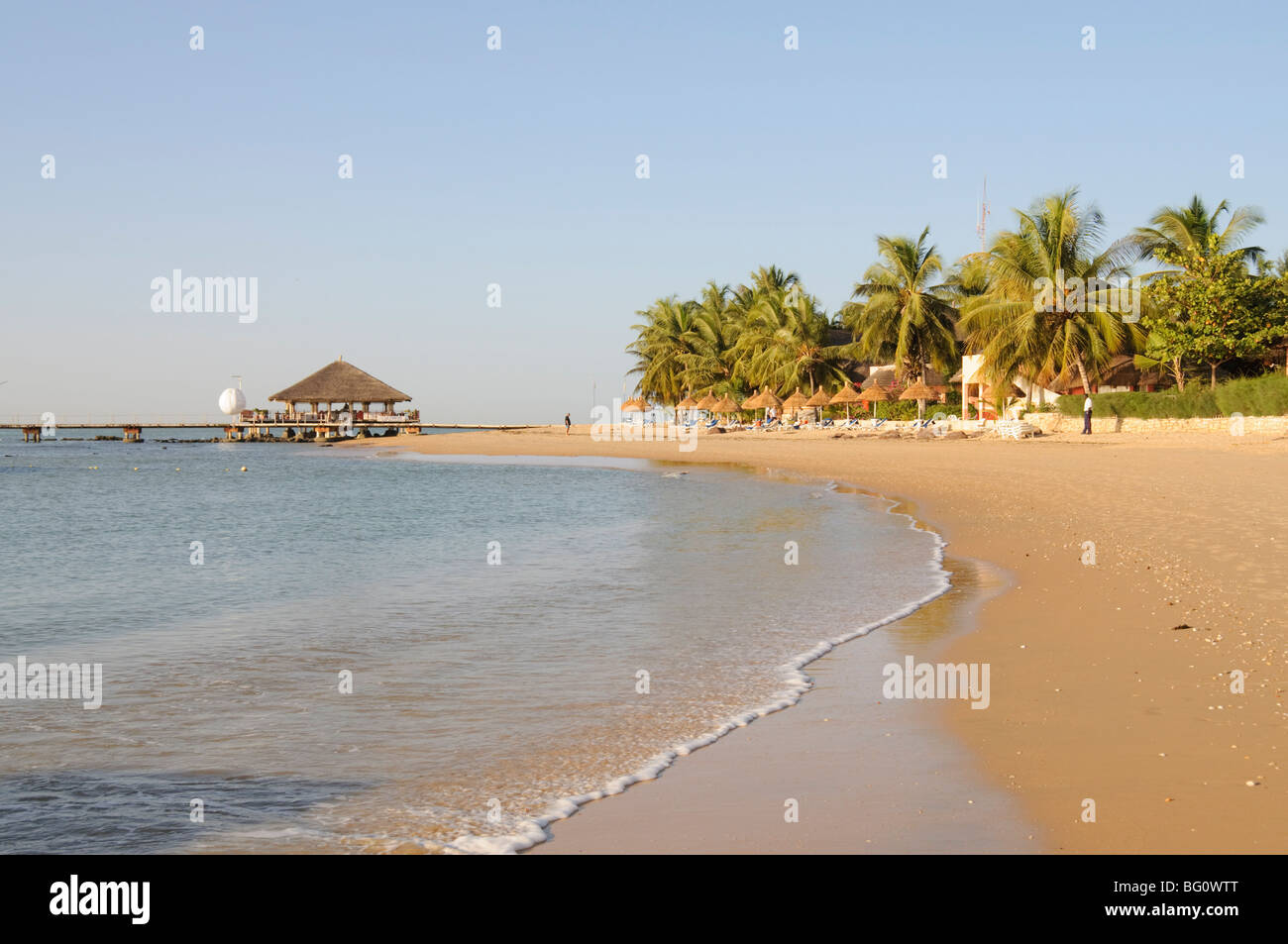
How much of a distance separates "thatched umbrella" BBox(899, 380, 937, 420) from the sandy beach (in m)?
33.4

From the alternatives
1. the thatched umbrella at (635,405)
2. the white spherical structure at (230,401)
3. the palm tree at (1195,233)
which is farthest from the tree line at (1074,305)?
the white spherical structure at (230,401)

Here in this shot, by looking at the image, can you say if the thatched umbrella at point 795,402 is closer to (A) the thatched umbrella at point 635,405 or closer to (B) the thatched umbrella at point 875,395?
(B) the thatched umbrella at point 875,395

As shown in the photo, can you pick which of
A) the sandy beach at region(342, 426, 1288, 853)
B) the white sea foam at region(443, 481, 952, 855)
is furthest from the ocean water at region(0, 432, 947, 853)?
the sandy beach at region(342, 426, 1288, 853)

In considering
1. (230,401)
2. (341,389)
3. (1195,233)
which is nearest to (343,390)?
(341,389)

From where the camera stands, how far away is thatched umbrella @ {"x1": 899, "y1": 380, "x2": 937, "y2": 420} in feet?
153

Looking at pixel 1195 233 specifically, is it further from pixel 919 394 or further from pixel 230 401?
pixel 230 401

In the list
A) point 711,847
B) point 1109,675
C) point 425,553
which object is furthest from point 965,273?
point 711,847

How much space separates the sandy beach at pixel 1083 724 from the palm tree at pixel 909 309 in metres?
34.9

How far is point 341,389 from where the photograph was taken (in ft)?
256

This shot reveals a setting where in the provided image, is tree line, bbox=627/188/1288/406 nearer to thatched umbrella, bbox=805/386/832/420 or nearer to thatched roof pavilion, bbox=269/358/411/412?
thatched umbrella, bbox=805/386/832/420

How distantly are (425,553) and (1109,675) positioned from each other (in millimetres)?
11265

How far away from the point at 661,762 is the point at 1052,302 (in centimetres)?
3501
